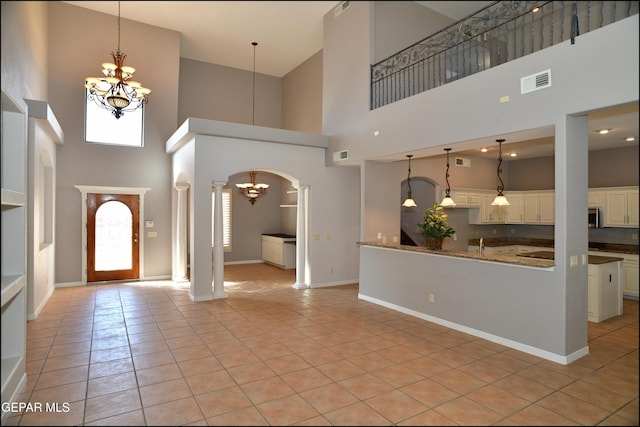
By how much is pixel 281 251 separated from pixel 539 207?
669 centimetres

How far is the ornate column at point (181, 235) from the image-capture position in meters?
8.52

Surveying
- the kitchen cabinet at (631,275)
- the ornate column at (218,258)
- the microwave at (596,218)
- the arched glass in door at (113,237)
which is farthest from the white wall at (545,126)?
the arched glass in door at (113,237)

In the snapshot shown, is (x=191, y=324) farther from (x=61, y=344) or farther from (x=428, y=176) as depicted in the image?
(x=428, y=176)

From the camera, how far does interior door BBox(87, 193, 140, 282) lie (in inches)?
324

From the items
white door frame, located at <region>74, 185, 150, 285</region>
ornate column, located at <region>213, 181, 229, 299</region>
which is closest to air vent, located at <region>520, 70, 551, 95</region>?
ornate column, located at <region>213, 181, 229, 299</region>

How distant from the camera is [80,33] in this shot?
7.63 meters

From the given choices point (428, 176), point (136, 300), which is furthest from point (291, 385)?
point (428, 176)

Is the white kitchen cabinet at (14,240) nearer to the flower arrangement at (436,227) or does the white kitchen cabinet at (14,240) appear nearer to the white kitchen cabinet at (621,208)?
the flower arrangement at (436,227)

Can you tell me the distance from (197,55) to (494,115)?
832cm

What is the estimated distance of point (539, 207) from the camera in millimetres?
8711

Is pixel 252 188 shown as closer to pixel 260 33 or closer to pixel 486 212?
pixel 260 33

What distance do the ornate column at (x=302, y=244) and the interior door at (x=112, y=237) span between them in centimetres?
388

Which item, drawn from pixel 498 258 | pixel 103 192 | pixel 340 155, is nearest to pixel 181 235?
pixel 103 192

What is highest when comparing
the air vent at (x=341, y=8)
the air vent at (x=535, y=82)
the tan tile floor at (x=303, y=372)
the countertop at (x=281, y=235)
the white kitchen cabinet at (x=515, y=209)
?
the air vent at (x=341, y=8)
